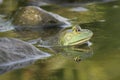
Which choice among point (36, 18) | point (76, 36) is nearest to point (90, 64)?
point (76, 36)

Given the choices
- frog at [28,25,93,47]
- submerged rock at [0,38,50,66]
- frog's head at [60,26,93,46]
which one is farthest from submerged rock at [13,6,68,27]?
submerged rock at [0,38,50,66]

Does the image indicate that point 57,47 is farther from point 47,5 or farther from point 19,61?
point 47,5

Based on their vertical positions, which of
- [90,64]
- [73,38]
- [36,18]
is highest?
[90,64]

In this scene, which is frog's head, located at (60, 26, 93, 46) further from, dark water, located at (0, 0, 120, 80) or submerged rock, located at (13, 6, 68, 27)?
submerged rock, located at (13, 6, 68, 27)

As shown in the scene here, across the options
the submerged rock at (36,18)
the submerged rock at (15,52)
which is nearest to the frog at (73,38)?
the submerged rock at (15,52)

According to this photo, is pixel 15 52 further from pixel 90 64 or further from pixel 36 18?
pixel 36 18

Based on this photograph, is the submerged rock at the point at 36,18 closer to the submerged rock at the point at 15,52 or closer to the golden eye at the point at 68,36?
the golden eye at the point at 68,36
